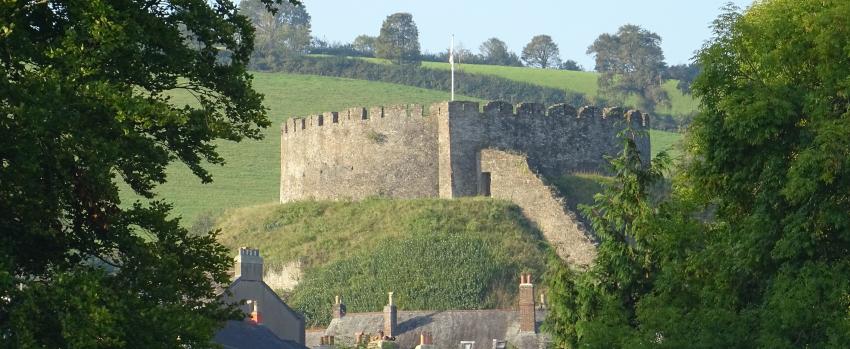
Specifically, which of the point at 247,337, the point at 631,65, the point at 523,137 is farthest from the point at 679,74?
the point at 247,337

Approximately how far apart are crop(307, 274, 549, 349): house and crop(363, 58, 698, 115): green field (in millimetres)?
75036

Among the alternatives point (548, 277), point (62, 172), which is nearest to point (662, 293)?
point (548, 277)

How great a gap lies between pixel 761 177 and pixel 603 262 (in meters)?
5.24

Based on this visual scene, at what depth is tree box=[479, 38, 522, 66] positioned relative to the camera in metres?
→ 154

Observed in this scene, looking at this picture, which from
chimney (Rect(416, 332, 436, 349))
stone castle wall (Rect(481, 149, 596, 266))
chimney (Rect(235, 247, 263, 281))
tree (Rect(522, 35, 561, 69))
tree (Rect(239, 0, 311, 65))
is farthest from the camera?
tree (Rect(522, 35, 561, 69))

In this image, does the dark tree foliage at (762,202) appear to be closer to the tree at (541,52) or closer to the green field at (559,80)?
the green field at (559,80)

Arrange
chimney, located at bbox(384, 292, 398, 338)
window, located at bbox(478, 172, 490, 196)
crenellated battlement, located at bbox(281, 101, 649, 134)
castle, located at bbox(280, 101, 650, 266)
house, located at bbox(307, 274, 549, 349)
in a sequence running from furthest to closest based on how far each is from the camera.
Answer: crenellated battlement, located at bbox(281, 101, 649, 134)
window, located at bbox(478, 172, 490, 196)
castle, located at bbox(280, 101, 650, 266)
chimney, located at bbox(384, 292, 398, 338)
house, located at bbox(307, 274, 549, 349)

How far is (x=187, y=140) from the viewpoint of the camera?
731 inches

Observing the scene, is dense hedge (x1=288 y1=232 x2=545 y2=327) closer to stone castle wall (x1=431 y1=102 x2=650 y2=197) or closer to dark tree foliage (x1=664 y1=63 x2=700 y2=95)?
stone castle wall (x1=431 y1=102 x2=650 y2=197)

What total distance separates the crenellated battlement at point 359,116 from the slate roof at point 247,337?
30003mm

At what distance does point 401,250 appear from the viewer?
211 ft

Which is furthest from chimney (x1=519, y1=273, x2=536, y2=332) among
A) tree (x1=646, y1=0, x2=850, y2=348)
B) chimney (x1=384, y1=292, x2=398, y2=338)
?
tree (x1=646, y1=0, x2=850, y2=348)

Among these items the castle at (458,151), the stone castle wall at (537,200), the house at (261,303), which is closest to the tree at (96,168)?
the house at (261,303)

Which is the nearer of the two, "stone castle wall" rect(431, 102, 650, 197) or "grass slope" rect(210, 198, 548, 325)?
Answer: "grass slope" rect(210, 198, 548, 325)
